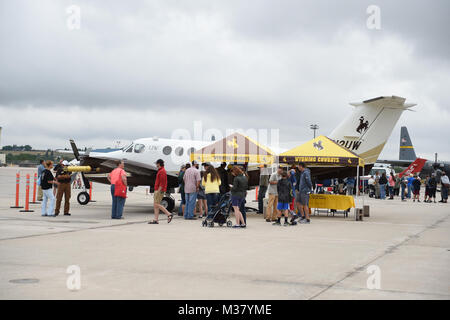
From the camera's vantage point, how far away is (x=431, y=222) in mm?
17266

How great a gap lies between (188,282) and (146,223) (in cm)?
844

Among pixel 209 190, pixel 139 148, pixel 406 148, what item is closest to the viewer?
pixel 209 190

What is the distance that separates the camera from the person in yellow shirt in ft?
55.3

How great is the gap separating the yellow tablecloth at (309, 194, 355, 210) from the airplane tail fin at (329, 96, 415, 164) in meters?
2.56

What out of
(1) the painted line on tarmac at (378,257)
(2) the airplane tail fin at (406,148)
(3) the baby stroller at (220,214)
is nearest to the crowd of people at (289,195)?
(3) the baby stroller at (220,214)

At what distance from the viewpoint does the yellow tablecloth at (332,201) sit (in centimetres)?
1803

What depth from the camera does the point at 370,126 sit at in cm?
1950

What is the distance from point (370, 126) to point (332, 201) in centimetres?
353

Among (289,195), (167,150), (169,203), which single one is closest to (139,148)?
(167,150)

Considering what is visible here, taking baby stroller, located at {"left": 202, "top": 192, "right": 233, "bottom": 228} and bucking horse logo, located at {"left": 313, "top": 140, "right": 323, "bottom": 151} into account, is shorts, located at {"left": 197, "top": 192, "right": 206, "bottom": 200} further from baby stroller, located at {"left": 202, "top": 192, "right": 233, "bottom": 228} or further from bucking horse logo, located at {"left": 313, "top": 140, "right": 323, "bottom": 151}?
bucking horse logo, located at {"left": 313, "top": 140, "right": 323, "bottom": 151}

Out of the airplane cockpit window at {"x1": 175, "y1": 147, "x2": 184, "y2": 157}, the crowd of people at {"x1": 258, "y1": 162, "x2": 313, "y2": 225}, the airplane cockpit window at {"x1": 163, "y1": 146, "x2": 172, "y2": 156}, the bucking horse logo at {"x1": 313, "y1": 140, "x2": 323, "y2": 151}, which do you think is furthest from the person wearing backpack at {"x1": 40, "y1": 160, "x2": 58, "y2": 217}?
the bucking horse logo at {"x1": 313, "y1": 140, "x2": 323, "y2": 151}

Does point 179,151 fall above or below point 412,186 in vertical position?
above

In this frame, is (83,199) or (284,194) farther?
(83,199)

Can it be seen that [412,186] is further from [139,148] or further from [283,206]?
[283,206]
